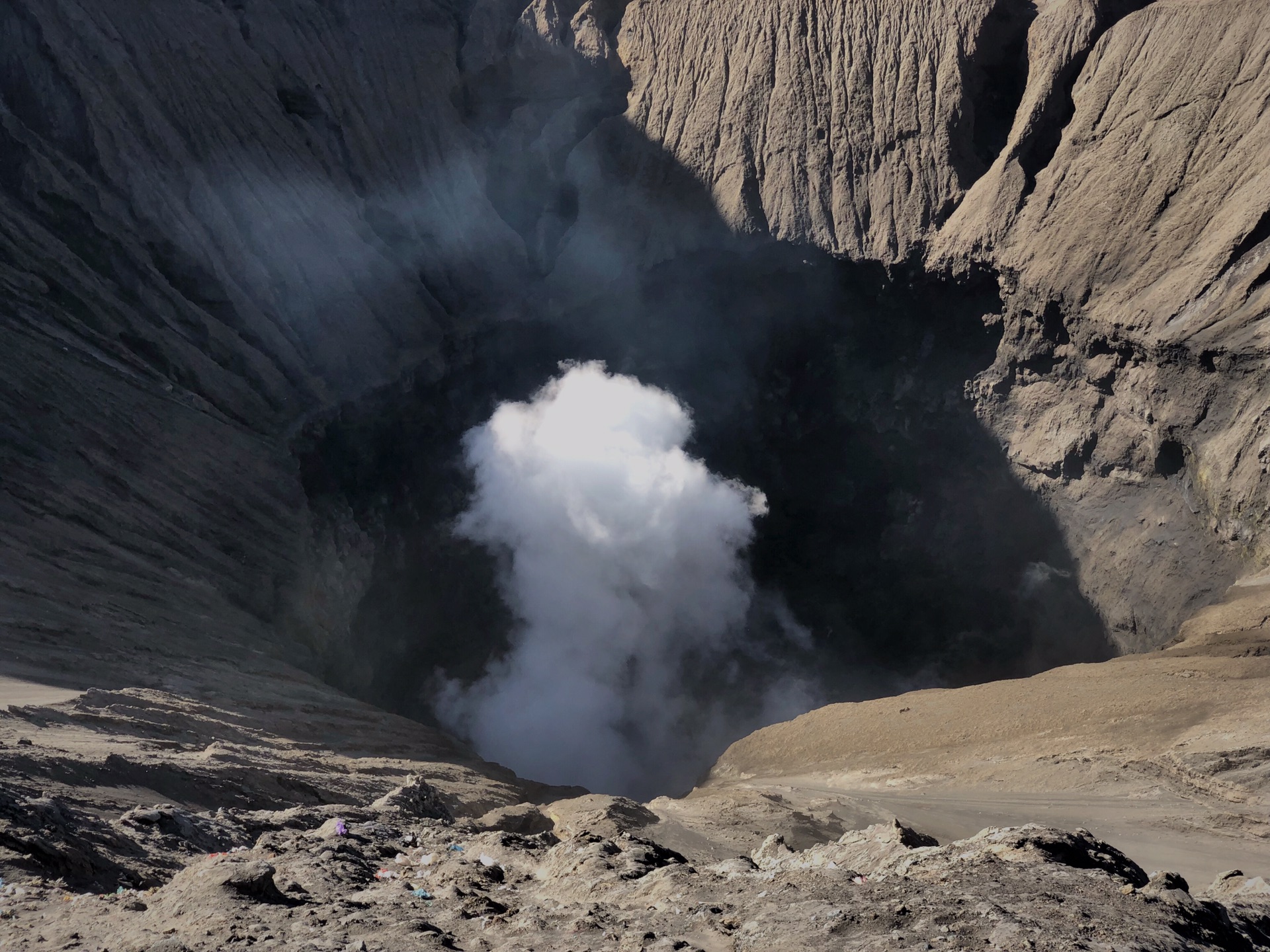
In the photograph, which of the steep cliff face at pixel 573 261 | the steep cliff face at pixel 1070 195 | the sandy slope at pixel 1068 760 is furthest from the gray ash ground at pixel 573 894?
the steep cliff face at pixel 1070 195

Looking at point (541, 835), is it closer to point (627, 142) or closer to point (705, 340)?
point (705, 340)

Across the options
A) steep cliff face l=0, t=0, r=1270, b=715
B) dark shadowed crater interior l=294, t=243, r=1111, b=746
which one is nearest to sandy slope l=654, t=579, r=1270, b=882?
steep cliff face l=0, t=0, r=1270, b=715

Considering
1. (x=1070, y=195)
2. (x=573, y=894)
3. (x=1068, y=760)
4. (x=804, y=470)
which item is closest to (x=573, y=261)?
(x=804, y=470)

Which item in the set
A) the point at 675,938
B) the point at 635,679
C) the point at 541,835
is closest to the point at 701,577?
the point at 635,679

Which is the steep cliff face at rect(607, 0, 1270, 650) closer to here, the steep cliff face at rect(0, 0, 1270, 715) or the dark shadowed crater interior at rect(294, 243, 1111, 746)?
the steep cliff face at rect(0, 0, 1270, 715)

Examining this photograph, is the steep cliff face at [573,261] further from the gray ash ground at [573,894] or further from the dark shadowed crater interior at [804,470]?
the gray ash ground at [573,894]

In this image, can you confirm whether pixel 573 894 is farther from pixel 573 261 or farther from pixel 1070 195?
pixel 573 261
